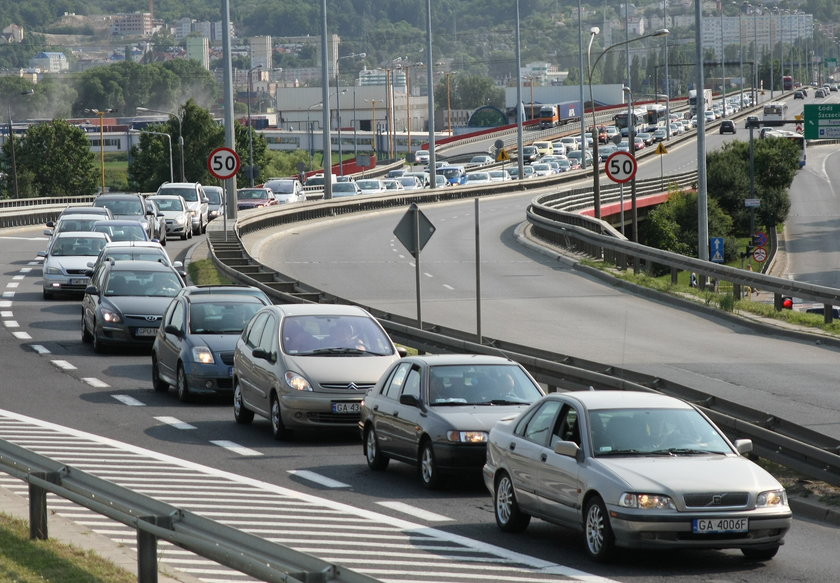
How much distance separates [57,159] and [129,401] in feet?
410

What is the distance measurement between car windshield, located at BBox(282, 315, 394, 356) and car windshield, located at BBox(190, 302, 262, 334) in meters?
3.13

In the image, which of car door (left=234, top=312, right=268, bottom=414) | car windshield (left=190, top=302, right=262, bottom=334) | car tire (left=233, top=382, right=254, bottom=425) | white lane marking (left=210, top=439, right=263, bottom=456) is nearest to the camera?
white lane marking (left=210, top=439, right=263, bottom=456)

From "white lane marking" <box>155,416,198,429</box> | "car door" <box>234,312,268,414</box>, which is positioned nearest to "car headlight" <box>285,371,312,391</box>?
"car door" <box>234,312,268,414</box>

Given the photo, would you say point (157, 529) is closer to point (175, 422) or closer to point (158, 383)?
point (175, 422)

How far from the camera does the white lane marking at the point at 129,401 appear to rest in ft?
66.1

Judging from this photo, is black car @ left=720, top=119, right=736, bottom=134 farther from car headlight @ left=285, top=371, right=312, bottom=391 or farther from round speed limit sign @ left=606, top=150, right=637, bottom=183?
car headlight @ left=285, top=371, right=312, bottom=391

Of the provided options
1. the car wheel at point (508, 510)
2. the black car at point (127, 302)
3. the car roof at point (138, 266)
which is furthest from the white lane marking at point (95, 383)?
the car wheel at point (508, 510)

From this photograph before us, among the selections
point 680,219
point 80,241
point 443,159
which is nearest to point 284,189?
point 680,219

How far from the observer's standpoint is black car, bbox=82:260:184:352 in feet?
84.7

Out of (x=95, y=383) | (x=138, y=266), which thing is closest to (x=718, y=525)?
(x=95, y=383)

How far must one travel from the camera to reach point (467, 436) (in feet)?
45.7

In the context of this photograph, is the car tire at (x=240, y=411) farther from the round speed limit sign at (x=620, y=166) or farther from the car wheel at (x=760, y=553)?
the round speed limit sign at (x=620, y=166)

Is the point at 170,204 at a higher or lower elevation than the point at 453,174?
higher

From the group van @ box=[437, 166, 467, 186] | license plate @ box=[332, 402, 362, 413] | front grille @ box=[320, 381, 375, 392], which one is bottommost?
van @ box=[437, 166, 467, 186]
